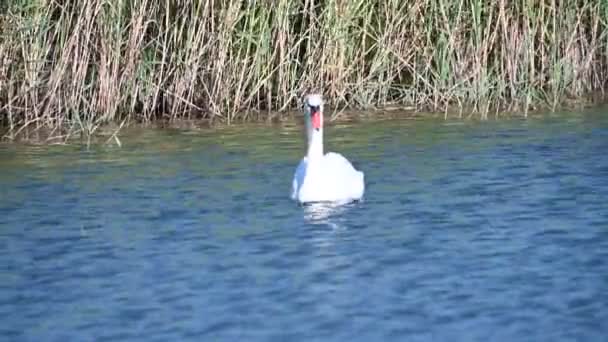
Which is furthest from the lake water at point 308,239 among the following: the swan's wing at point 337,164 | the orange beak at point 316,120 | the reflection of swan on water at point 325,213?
the orange beak at point 316,120

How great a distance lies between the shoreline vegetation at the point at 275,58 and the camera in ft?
42.6

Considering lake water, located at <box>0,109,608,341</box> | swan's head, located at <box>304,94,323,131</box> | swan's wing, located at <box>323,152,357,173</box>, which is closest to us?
lake water, located at <box>0,109,608,341</box>

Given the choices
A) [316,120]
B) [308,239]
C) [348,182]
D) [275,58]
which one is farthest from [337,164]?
[275,58]

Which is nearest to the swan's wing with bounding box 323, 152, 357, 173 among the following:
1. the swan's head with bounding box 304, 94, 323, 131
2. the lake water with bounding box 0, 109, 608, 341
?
the lake water with bounding box 0, 109, 608, 341

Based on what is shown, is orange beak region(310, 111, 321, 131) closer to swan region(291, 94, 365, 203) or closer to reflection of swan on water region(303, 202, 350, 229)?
swan region(291, 94, 365, 203)

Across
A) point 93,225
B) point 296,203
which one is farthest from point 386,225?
point 93,225

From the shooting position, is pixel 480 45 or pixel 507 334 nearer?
pixel 507 334

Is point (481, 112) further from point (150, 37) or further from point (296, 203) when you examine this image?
point (296, 203)

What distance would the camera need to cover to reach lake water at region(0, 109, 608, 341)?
23.9 feet

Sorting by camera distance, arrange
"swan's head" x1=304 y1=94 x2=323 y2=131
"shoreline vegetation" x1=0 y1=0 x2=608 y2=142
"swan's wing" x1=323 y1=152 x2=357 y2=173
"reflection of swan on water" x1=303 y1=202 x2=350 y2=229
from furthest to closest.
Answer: "shoreline vegetation" x1=0 y1=0 x2=608 y2=142, "swan's head" x1=304 y1=94 x2=323 y2=131, "swan's wing" x1=323 y1=152 x2=357 y2=173, "reflection of swan on water" x1=303 y1=202 x2=350 y2=229

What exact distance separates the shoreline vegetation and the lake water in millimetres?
537

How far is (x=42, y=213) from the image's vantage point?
1002 cm

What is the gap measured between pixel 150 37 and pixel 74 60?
930 mm

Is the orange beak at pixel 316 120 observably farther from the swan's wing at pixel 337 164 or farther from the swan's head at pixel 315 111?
the swan's wing at pixel 337 164
